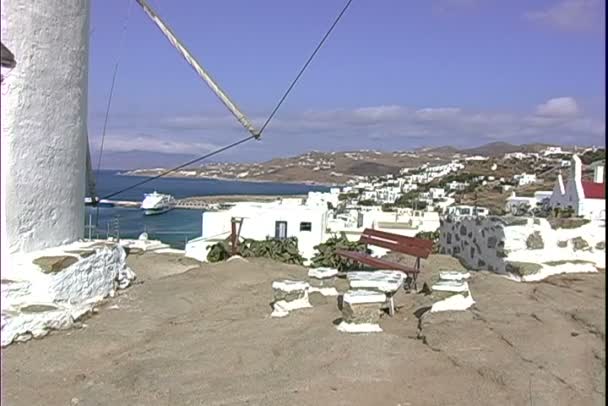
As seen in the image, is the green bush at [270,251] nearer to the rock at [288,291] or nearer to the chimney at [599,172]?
the rock at [288,291]

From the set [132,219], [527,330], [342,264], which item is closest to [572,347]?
[527,330]

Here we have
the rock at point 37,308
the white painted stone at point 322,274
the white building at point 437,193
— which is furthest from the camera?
the white building at point 437,193

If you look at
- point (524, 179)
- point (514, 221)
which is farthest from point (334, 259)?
point (524, 179)

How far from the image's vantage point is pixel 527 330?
5.93 m

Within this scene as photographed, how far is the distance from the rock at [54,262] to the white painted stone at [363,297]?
2999 millimetres

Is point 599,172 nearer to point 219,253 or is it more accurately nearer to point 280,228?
point 219,253

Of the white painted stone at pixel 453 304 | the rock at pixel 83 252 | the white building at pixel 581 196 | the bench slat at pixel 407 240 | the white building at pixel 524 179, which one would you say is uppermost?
the white building at pixel 524 179

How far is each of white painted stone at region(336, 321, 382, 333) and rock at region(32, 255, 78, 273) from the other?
9.83ft

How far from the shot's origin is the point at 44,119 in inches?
281

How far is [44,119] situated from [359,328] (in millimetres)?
3953

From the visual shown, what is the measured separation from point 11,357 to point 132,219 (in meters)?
74.6

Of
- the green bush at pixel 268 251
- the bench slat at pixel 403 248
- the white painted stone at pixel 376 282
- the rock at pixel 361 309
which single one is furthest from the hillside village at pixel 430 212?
the rock at pixel 361 309

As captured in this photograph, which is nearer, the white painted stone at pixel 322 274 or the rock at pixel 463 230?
the white painted stone at pixel 322 274

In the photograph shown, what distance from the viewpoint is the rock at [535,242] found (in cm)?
1093
